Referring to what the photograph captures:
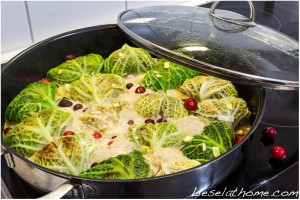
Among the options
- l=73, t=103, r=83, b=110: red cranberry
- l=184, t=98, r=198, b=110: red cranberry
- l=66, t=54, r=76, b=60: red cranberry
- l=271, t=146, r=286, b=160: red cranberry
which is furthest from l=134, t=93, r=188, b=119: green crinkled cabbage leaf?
l=66, t=54, r=76, b=60: red cranberry

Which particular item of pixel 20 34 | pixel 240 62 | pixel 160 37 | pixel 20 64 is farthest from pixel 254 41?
pixel 20 34

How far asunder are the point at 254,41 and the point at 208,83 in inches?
14.4

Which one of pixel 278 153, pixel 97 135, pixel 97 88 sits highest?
pixel 97 88

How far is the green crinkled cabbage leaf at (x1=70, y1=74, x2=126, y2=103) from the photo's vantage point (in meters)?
1.81

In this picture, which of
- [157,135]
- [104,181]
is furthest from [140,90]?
[104,181]

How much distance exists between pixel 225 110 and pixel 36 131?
2.62 feet

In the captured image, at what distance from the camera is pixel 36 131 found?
1.55 m

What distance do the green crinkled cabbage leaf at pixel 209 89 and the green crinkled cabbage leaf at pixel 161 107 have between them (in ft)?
0.39

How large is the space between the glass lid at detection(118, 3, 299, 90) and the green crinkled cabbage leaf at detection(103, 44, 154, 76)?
278mm

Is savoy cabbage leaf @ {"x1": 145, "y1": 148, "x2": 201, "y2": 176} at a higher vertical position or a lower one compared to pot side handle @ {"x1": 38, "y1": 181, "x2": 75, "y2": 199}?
lower

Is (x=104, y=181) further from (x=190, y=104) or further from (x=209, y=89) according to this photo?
(x=209, y=89)

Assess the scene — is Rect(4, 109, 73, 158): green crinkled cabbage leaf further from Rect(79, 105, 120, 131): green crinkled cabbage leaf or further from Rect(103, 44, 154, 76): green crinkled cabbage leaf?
Rect(103, 44, 154, 76): green crinkled cabbage leaf

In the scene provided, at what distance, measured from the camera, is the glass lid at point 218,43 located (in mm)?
1316

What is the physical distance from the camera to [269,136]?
167 centimetres
